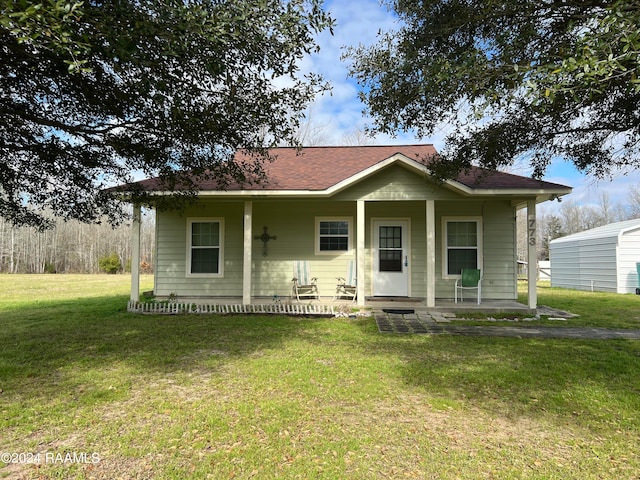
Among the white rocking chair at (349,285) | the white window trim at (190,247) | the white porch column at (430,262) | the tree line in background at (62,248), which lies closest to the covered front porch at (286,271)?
the white window trim at (190,247)

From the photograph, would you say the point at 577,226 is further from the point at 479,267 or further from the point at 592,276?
the point at 479,267

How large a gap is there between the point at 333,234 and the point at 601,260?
492 inches

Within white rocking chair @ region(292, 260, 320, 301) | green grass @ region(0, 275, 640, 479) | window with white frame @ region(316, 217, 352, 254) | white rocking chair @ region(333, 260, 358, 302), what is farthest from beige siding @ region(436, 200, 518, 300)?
green grass @ region(0, 275, 640, 479)

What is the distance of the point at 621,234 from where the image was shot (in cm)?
1457

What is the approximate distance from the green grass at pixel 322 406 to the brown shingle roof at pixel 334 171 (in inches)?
131

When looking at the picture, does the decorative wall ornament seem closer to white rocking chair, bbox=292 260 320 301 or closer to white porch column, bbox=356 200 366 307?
white rocking chair, bbox=292 260 320 301

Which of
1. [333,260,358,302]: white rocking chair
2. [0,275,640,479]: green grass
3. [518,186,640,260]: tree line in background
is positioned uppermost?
[518,186,640,260]: tree line in background

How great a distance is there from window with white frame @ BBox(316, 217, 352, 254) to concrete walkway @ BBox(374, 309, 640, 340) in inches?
107

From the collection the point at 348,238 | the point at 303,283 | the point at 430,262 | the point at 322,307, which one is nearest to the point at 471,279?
the point at 430,262

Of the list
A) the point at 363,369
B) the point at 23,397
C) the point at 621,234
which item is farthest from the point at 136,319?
the point at 621,234

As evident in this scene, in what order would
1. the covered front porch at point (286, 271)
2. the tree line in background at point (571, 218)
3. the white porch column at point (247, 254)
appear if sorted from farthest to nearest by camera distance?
the tree line in background at point (571, 218), the covered front porch at point (286, 271), the white porch column at point (247, 254)

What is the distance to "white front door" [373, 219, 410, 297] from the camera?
32.1 feet

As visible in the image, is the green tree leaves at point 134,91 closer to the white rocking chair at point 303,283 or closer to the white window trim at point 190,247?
the white window trim at point 190,247

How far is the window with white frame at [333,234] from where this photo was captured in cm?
1001
